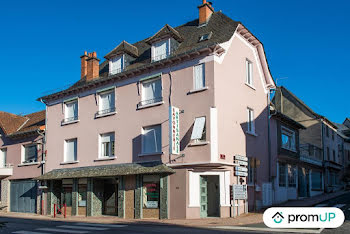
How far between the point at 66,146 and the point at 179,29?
36.3ft

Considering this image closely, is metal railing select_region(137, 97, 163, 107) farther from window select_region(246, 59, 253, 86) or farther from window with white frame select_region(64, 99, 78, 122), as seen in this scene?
window with white frame select_region(64, 99, 78, 122)

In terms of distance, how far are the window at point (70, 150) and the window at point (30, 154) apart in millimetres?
3149

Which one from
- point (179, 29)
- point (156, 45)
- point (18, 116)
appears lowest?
point (18, 116)

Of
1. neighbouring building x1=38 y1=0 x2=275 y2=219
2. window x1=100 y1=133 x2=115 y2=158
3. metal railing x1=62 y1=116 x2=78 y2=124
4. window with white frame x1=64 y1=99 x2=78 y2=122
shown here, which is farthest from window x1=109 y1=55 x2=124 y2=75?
metal railing x1=62 y1=116 x2=78 y2=124

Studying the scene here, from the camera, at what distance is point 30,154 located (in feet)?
94.8

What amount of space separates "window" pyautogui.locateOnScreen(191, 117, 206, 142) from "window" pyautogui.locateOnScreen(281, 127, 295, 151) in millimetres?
9319

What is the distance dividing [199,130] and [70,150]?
1121 cm

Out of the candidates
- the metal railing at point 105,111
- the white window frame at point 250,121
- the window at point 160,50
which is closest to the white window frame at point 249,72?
the white window frame at point 250,121

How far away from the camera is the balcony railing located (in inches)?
1348

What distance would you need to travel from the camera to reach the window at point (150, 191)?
20.6 m

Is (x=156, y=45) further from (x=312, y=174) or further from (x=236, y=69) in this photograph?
(x=312, y=174)

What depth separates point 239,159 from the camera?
20.4 m

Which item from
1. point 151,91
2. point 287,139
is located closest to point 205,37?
point 151,91

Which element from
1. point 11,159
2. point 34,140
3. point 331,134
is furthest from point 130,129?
point 331,134
